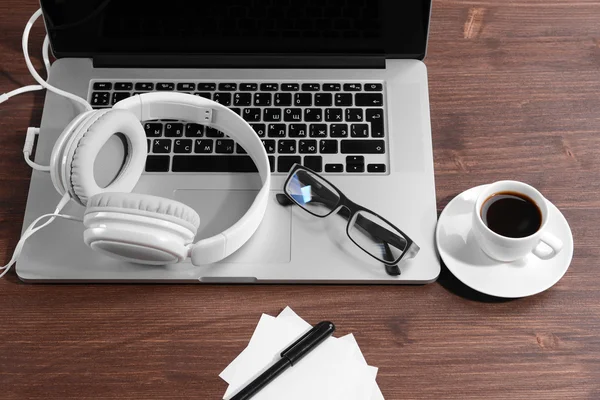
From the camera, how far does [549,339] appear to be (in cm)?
82

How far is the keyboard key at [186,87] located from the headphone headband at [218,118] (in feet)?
0.25

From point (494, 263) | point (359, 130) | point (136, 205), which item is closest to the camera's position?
point (136, 205)

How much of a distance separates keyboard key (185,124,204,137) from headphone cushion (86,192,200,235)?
0.21 meters

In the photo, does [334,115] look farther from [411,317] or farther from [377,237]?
[411,317]

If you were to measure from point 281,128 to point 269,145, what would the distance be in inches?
1.3

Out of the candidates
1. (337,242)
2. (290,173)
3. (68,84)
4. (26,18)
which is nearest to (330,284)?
(337,242)

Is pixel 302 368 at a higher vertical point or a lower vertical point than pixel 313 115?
lower

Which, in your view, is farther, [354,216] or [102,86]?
[102,86]

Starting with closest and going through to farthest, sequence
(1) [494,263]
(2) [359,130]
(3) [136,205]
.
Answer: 1. (3) [136,205]
2. (1) [494,263]
3. (2) [359,130]

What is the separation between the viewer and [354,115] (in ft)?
3.18

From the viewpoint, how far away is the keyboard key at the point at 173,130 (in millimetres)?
957

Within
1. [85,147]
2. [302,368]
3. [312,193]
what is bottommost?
[302,368]

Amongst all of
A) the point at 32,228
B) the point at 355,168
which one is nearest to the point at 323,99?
the point at 355,168

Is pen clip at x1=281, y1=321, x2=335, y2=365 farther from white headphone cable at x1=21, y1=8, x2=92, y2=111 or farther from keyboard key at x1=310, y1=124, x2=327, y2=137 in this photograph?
white headphone cable at x1=21, y1=8, x2=92, y2=111
